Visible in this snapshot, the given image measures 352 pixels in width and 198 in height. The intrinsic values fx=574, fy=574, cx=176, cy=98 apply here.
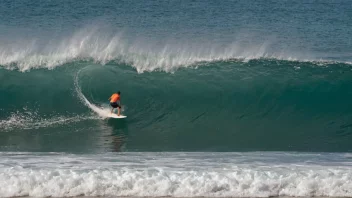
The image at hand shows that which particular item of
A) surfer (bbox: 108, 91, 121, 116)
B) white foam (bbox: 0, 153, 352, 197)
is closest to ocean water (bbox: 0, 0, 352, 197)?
white foam (bbox: 0, 153, 352, 197)

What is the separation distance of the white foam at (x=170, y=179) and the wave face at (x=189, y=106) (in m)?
2.34

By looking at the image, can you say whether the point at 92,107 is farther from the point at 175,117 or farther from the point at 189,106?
the point at 189,106

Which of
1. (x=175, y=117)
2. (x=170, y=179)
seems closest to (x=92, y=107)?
(x=175, y=117)

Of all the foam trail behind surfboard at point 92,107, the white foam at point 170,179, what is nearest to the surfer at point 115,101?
the foam trail behind surfboard at point 92,107

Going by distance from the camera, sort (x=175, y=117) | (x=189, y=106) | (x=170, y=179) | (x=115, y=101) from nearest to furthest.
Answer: (x=170, y=179) < (x=115, y=101) < (x=175, y=117) < (x=189, y=106)

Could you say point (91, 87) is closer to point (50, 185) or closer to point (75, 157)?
point (75, 157)

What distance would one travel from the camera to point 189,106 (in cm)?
1644

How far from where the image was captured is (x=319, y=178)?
9.88 m

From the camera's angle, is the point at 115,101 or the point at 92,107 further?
the point at 92,107

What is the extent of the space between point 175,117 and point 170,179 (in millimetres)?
6038

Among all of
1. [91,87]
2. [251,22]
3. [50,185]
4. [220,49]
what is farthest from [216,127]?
[251,22]

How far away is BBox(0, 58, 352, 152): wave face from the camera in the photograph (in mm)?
13633

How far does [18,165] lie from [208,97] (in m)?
7.64

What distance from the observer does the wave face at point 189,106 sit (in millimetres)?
13633
